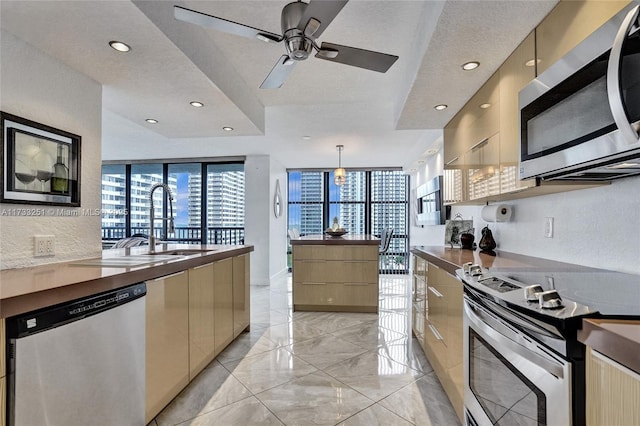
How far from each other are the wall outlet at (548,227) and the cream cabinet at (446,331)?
0.65 metres

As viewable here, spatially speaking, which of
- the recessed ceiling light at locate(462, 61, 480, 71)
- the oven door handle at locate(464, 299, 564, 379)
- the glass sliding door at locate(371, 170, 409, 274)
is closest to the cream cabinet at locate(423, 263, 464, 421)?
the oven door handle at locate(464, 299, 564, 379)

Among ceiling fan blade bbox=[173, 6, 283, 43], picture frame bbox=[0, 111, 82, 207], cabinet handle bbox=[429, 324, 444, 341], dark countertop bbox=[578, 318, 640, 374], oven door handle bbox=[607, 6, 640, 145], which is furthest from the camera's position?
cabinet handle bbox=[429, 324, 444, 341]

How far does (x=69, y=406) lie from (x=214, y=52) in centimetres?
214

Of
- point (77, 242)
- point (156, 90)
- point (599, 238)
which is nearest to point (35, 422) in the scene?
point (77, 242)

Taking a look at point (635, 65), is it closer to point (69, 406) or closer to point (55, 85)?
point (69, 406)

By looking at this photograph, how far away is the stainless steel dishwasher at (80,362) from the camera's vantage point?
1.14 meters

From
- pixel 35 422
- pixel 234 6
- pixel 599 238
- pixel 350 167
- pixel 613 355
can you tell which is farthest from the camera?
pixel 350 167

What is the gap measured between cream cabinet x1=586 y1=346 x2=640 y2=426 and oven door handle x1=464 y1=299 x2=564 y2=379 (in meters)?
0.09

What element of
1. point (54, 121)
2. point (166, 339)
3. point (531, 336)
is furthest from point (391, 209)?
point (531, 336)

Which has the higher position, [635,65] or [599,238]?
[635,65]

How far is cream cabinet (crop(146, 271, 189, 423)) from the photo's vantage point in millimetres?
1827

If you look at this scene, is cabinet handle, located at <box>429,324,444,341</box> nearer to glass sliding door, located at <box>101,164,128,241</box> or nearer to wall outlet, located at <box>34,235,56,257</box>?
wall outlet, located at <box>34,235,56,257</box>

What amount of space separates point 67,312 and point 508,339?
5.43 feet

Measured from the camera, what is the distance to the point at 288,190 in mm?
8055
